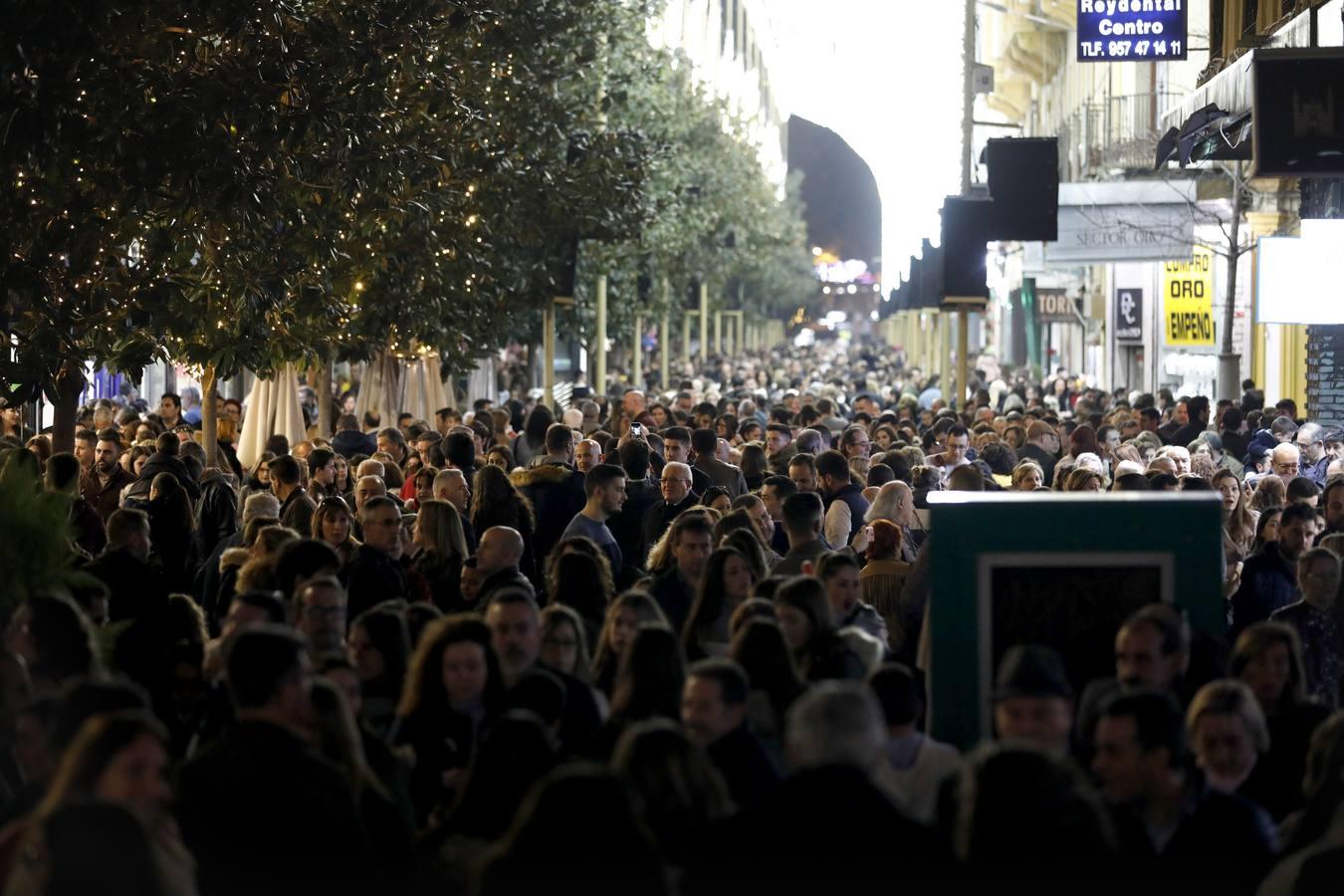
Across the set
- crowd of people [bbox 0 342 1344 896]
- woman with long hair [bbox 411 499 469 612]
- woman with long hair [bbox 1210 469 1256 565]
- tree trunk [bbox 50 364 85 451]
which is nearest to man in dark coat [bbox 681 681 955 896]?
crowd of people [bbox 0 342 1344 896]

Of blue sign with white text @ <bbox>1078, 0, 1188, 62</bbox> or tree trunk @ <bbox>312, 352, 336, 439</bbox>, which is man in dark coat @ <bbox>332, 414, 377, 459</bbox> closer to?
tree trunk @ <bbox>312, 352, 336, 439</bbox>

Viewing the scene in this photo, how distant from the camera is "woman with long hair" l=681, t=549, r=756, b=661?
896 centimetres

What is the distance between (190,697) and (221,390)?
31048 millimetres

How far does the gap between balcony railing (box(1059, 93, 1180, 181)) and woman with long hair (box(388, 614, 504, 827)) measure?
23.3m

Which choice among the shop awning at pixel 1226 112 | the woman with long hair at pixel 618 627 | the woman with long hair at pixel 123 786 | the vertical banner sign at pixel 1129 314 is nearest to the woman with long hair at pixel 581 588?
the woman with long hair at pixel 618 627

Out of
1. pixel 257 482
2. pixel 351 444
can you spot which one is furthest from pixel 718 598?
pixel 351 444

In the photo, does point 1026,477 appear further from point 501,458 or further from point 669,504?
point 501,458

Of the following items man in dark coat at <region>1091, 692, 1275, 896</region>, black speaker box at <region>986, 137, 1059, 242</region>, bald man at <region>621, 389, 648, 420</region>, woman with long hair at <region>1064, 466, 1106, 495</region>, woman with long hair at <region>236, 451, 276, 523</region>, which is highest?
black speaker box at <region>986, 137, 1059, 242</region>

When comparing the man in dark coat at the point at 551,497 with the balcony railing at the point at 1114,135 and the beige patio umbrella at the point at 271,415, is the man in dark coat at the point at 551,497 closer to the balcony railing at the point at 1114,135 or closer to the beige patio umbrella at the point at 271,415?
the beige patio umbrella at the point at 271,415

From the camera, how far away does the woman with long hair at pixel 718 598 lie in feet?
29.4

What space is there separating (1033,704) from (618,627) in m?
2.18

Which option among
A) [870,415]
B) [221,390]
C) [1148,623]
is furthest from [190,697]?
[221,390]

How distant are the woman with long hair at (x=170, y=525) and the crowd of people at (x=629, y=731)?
1119mm

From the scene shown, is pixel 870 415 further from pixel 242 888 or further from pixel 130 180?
pixel 242 888
